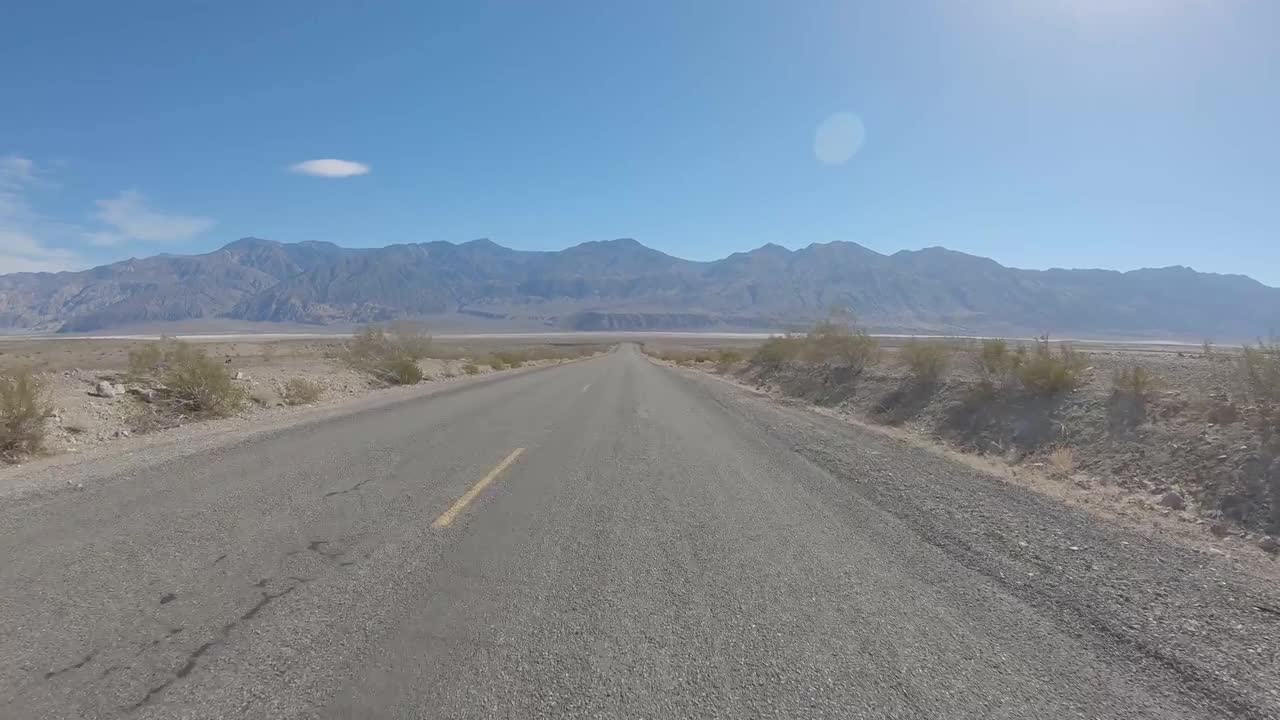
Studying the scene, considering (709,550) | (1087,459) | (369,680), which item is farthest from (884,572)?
(1087,459)

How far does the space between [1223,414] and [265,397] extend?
19302 millimetres

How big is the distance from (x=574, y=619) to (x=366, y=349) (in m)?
26.7

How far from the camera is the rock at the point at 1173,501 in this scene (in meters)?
7.68

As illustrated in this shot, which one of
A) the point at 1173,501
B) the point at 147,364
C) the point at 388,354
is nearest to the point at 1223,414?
the point at 1173,501

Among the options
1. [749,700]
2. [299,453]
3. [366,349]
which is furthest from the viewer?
[366,349]

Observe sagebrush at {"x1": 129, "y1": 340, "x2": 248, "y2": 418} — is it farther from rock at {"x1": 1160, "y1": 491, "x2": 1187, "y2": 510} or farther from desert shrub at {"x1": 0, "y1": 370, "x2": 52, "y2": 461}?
rock at {"x1": 1160, "y1": 491, "x2": 1187, "y2": 510}

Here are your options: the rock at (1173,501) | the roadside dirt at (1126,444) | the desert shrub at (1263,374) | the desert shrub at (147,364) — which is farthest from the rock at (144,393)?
the desert shrub at (1263,374)

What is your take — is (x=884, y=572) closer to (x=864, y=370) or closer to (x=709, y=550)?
(x=709, y=550)

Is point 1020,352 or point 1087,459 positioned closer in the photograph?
point 1087,459

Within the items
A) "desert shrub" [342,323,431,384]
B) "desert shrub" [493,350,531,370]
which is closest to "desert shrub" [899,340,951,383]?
"desert shrub" [342,323,431,384]

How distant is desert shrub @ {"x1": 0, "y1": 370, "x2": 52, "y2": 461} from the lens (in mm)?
9539

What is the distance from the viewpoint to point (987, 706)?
10.7 feet

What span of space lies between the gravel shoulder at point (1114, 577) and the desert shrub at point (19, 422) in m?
11.4

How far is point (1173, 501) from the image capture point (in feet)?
25.5
